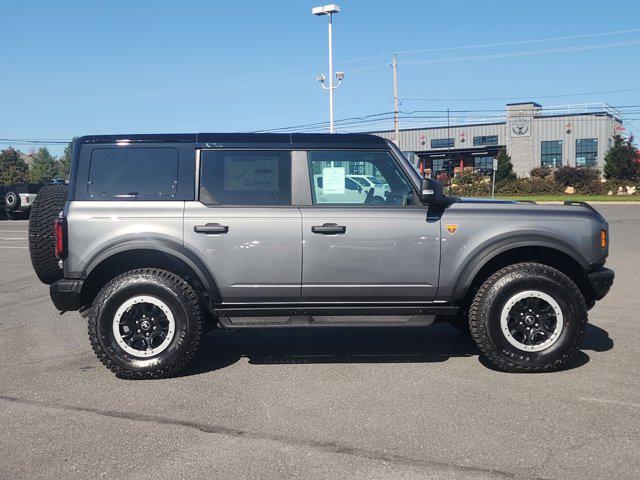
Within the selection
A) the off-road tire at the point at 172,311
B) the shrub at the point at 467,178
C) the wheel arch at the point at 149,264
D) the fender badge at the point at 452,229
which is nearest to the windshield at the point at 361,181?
the fender badge at the point at 452,229

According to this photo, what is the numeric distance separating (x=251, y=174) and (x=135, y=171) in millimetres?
973

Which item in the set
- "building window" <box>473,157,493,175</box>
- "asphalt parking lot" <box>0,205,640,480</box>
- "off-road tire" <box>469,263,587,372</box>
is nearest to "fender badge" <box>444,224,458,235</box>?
"off-road tire" <box>469,263,587,372</box>

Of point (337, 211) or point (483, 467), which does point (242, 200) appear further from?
point (483, 467)

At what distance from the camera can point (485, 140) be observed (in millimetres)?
77438

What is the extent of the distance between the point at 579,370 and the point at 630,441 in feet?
5.23

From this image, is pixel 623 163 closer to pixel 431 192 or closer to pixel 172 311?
pixel 431 192

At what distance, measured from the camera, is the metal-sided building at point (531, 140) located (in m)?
71.2

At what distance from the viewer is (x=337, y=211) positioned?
5543 millimetres

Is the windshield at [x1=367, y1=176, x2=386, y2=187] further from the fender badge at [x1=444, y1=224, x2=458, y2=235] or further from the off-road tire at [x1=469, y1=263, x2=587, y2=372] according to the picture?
the off-road tire at [x1=469, y1=263, x2=587, y2=372]

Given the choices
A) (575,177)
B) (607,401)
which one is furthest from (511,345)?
(575,177)

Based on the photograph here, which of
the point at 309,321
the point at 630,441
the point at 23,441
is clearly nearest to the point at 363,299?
the point at 309,321

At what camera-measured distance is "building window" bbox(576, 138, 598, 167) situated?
71.2 meters

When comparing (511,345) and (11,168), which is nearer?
(511,345)

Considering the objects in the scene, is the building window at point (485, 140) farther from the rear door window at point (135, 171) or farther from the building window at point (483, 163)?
the rear door window at point (135, 171)
